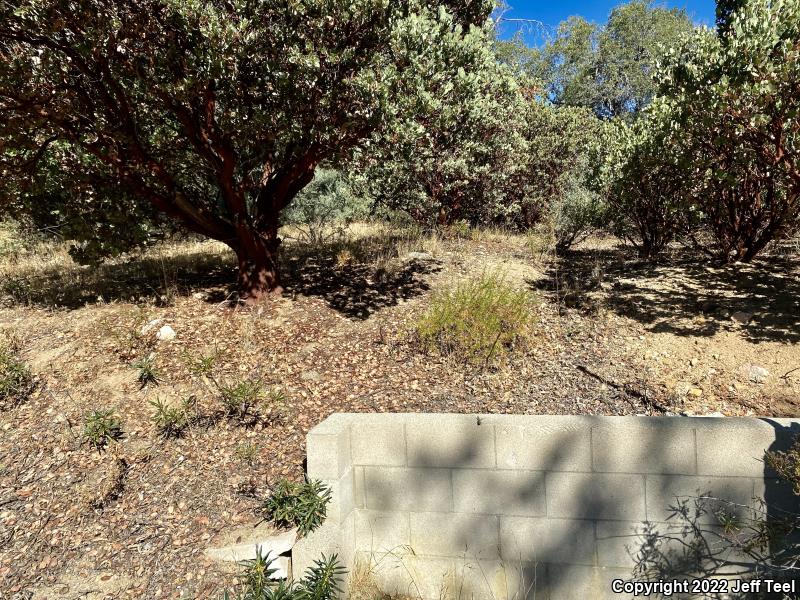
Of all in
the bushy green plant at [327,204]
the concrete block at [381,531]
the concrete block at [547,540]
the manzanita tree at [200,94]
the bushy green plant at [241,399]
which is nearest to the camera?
the concrete block at [547,540]

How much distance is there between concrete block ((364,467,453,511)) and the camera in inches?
143

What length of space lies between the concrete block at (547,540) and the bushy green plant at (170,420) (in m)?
3.07

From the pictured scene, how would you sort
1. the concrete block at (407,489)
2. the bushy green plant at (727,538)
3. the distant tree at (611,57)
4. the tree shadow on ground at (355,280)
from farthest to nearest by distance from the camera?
the distant tree at (611,57), the tree shadow on ground at (355,280), the concrete block at (407,489), the bushy green plant at (727,538)

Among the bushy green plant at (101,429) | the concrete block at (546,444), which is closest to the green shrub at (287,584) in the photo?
the concrete block at (546,444)

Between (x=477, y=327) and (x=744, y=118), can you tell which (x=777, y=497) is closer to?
(x=477, y=327)

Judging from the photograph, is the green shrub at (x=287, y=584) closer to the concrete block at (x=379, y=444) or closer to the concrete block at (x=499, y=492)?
the concrete block at (x=379, y=444)

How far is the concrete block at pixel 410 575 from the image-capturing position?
369 cm

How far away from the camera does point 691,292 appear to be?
6926 mm

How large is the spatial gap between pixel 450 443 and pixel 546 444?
2.23ft

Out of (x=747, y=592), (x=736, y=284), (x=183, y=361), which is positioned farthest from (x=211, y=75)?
(x=736, y=284)

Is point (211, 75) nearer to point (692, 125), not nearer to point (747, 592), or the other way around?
point (692, 125)

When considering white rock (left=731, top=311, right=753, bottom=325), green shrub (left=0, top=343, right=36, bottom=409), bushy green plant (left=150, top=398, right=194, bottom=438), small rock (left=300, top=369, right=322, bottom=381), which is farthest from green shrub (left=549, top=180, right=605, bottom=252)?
green shrub (left=0, top=343, right=36, bottom=409)

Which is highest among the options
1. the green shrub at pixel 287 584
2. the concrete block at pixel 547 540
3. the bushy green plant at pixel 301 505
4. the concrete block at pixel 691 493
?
the concrete block at pixel 691 493

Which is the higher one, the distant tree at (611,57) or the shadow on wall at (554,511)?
the distant tree at (611,57)
